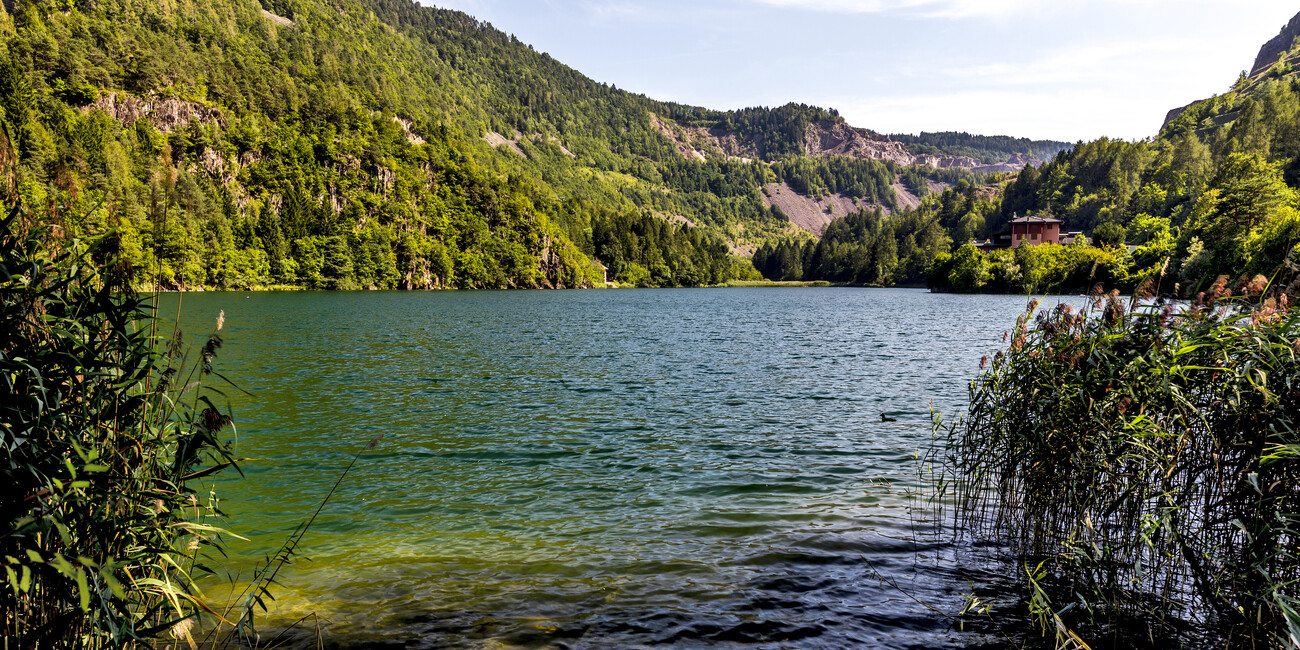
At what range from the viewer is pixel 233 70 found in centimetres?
16562

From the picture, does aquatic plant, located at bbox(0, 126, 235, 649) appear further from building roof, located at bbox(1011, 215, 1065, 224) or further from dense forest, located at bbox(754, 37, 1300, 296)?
building roof, located at bbox(1011, 215, 1065, 224)

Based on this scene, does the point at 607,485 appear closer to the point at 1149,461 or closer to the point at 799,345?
the point at 1149,461

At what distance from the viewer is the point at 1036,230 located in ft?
543

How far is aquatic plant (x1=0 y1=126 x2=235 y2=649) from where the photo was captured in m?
3.93

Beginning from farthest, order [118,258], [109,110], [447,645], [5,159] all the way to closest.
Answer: [109,110]
[447,645]
[118,258]
[5,159]

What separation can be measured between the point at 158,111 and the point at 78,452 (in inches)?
7235

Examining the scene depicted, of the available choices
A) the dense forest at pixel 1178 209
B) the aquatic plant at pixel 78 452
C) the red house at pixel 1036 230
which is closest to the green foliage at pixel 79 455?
the aquatic plant at pixel 78 452

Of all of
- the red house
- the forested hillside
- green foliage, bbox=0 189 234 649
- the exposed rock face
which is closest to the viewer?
green foliage, bbox=0 189 234 649

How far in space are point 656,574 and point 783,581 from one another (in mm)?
1829

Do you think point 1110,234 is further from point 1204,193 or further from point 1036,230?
point 1204,193

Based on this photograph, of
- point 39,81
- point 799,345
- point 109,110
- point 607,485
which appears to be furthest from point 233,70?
point 607,485

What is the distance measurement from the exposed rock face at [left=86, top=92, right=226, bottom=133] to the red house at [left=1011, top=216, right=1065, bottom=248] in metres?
209

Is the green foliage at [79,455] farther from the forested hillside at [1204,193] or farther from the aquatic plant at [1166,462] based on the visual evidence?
the forested hillside at [1204,193]

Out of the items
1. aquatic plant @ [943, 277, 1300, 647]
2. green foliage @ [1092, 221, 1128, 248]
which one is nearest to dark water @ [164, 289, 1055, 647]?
aquatic plant @ [943, 277, 1300, 647]
